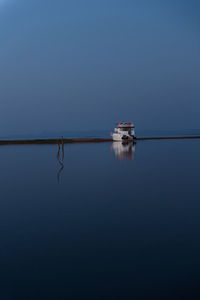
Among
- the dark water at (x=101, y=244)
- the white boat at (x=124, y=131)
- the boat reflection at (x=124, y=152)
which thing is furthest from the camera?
the white boat at (x=124, y=131)

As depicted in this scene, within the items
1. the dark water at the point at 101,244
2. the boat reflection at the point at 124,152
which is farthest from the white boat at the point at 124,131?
the dark water at the point at 101,244

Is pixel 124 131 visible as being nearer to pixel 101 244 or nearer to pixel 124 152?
pixel 124 152

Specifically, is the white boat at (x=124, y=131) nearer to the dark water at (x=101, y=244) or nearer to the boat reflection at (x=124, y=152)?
the boat reflection at (x=124, y=152)

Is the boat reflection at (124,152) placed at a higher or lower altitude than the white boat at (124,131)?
lower

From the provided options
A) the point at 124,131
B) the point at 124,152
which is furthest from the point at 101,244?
the point at 124,131

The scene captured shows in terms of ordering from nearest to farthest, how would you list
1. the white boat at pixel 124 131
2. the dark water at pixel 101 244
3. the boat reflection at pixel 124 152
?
the dark water at pixel 101 244
the boat reflection at pixel 124 152
the white boat at pixel 124 131

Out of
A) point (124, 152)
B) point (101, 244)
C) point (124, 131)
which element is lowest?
point (101, 244)

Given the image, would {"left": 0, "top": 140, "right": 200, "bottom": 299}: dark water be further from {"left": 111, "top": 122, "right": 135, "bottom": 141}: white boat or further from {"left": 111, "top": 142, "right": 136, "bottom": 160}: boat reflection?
{"left": 111, "top": 122, "right": 135, "bottom": 141}: white boat

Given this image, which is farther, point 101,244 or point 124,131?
point 124,131

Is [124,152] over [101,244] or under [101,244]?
over

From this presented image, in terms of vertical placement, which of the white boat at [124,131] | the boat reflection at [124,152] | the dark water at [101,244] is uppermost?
the white boat at [124,131]

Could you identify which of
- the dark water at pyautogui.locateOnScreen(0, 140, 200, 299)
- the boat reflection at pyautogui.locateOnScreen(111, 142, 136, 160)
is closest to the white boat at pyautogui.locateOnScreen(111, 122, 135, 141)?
the boat reflection at pyautogui.locateOnScreen(111, 142, 136, 160)

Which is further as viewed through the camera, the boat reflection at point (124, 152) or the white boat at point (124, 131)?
the white boat at point (124, 131)

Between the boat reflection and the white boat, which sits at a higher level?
the white boat
